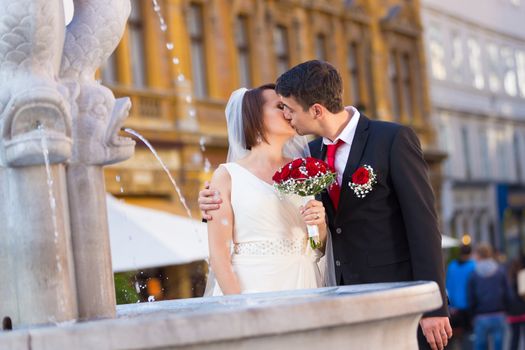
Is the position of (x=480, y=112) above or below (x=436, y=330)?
above

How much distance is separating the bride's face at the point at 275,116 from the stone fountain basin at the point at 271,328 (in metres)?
1.99

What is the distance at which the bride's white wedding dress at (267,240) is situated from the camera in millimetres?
5938

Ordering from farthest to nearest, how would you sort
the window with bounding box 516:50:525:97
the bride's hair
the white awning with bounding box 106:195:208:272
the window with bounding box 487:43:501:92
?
the window with bounding box 516:50:525:97
the window with bounding box 487:43:501:92
the white awning with bounding box 106:195:208:272
the bride's hair

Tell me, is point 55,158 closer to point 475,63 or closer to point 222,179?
point 222,179

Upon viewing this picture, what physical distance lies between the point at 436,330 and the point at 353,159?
77 cm

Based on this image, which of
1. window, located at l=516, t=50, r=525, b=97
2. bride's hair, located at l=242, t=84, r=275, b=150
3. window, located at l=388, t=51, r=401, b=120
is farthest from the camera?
window, located at l=516, t=50, r=525, b=97

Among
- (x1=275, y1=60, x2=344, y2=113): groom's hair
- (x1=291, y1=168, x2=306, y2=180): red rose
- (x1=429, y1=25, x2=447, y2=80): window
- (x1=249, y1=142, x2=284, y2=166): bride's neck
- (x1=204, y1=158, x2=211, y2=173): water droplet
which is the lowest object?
(x1=291, y1=168, x2=306, y2=180): red rose

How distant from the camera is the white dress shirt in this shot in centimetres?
530

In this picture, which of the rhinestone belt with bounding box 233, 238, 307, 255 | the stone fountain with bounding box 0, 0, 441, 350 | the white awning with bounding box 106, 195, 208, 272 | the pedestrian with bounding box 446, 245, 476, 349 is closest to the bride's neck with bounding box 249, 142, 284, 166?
the rhinestone belt with bounding box 233, 238, 307, 255

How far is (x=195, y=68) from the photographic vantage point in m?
24.4

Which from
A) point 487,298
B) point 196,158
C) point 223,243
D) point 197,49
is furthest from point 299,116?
point 197,49

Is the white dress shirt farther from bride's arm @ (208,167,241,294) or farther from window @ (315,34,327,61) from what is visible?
window @ (315,34,327,61)

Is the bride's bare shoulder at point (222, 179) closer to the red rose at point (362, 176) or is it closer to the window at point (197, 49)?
the red rose at point (362, 176)

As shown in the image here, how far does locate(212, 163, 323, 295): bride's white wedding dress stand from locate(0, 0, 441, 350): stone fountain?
1.05 m
